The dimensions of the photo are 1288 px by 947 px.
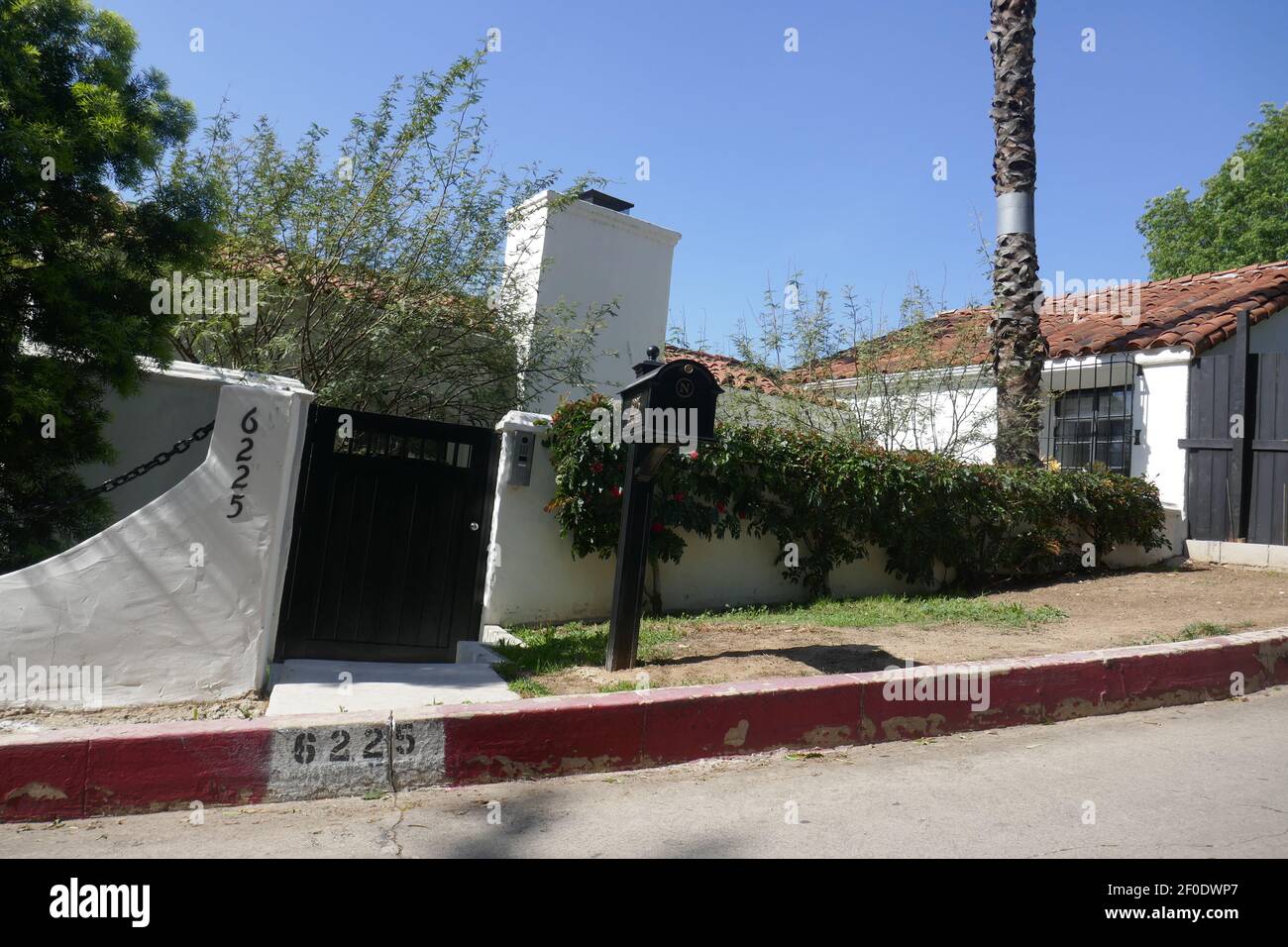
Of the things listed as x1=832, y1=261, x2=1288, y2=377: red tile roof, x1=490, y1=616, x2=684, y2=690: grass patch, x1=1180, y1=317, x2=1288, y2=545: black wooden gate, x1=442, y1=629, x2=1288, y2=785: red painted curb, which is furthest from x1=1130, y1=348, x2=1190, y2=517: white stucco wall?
x1=490, y1=616, x2=684, y2=690: grass patch

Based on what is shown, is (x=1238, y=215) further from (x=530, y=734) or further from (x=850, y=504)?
(x=530, y=734)

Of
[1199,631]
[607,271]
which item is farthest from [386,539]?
[607,271]

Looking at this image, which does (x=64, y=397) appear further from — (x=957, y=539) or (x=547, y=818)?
(x=957, y=539)

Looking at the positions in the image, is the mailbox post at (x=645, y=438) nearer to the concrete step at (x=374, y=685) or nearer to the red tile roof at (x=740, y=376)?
the concrete step at (x=374, y=685)

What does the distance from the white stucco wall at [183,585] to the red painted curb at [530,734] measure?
0.59 m

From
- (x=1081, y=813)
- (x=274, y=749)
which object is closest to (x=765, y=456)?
(x=1081, y=813)

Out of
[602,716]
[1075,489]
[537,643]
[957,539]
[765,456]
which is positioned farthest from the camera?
[1075,489]

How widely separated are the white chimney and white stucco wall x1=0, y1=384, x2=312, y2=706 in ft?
19.8

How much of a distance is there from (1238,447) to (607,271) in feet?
28.2

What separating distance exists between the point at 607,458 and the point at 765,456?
170cm

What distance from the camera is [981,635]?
6.84 metres

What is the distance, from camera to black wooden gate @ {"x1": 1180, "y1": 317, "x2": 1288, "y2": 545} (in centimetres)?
1020

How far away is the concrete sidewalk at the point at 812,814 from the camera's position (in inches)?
136
